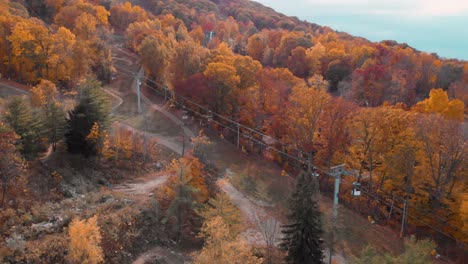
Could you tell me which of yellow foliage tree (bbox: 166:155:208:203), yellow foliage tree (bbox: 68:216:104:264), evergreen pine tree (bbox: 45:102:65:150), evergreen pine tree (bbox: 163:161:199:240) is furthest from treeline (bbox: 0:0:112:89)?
yellow foliage tree (bbox: 68:216:104:264)

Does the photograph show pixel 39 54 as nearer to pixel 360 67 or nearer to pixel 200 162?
pixel 200 162

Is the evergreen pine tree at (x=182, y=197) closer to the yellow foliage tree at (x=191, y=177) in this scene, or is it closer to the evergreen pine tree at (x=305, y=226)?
the yellow foliage tree at (x=191, y=177)

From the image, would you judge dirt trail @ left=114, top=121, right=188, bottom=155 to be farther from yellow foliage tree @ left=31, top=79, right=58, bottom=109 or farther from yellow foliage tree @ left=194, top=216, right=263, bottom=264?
yellow foliage tree @ left=194, top=216, right=263, bottom=264

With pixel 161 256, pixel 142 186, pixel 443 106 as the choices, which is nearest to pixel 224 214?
pixel 161 256

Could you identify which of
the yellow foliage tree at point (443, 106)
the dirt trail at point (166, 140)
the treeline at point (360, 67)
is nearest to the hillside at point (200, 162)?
the yellow foliage tree at point (443, 106)

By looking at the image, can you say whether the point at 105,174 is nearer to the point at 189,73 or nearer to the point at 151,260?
the point at 151,260
